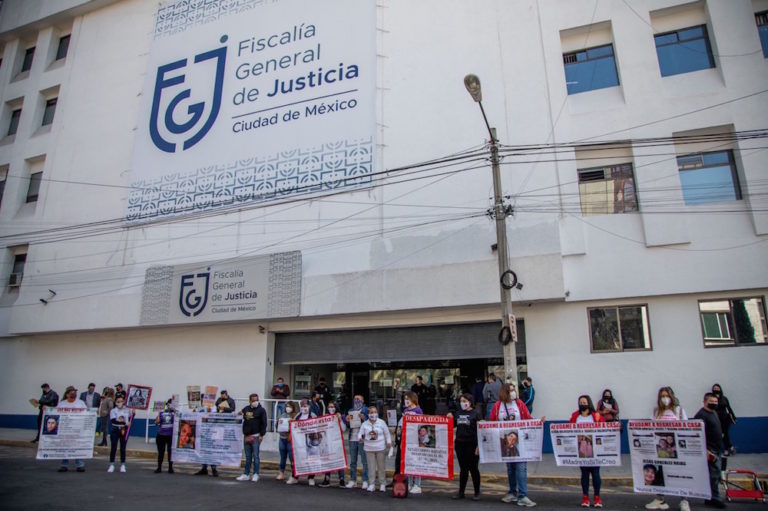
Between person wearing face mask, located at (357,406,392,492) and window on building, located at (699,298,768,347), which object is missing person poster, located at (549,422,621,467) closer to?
person wearing face mask, located at (357,406,392,492)

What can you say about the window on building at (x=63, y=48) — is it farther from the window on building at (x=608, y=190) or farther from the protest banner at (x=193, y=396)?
the window on building at (x=608, y=190)

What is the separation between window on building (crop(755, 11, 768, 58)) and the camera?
15578 mm

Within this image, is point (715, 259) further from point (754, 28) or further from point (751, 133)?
point (754, 28)

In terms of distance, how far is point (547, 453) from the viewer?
48.8 feet

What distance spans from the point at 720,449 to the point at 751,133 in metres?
10.1

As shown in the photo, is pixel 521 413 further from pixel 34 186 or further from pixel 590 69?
pixel 34 186

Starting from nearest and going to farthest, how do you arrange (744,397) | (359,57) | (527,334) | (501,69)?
(744,397) < (527,334) < (501,69) < (359,57)

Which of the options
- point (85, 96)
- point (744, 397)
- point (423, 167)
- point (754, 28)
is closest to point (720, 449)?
point (744, 397)

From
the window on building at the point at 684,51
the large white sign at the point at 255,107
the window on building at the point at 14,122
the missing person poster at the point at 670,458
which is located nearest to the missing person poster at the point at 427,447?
the missing person poster at the point at 670,458

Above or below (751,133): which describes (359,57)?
above

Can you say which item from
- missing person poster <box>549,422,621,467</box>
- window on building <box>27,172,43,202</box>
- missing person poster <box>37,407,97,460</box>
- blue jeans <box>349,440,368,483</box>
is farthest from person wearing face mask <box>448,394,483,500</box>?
window on building <box>27,172,43,202</box>

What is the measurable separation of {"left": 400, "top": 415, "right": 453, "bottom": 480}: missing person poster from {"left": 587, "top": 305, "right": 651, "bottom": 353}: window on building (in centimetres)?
715

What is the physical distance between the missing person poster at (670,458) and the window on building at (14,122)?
106 feet

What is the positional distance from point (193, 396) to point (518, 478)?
13.1m
